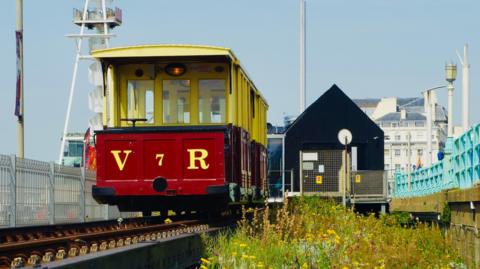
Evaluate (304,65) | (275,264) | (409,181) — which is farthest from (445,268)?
(304,65)

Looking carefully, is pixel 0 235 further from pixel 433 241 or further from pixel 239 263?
pixel 433 241

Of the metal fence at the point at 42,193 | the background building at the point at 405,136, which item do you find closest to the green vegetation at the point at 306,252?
the metal fence at the point at 42,193

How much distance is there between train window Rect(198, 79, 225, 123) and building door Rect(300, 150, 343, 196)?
114 feet

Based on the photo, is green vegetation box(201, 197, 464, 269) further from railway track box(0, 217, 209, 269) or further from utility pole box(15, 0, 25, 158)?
utility pole box(15, 0, 25, 158)

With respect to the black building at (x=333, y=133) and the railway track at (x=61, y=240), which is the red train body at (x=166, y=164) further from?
the black building at (x=333, y=133)

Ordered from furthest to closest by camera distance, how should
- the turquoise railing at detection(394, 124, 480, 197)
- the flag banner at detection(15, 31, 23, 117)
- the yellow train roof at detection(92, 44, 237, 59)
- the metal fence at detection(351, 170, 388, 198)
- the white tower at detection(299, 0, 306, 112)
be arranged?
the white tower at detection(299, 0, 306, 112) < the metal fence at detection(351, 170, 388, 198) < the flag banner at detection(15, 31, 23, 117) < the yellow train roof at detection(92, 44, 237, 59) < the turquoise railing at detection(394, 124, 480, 197)

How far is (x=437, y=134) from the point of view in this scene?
182 m

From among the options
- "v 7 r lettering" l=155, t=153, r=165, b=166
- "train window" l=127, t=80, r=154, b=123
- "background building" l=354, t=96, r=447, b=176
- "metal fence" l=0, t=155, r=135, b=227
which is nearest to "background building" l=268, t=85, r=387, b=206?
"metal fence" l=0, t=155, r=135, b=227

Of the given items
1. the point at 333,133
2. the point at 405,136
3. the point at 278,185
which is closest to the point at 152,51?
the point at 278,185

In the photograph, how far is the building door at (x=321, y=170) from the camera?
188 ft

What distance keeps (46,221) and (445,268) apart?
39.7ft

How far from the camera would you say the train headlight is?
2220cm

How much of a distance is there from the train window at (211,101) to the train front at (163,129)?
0.02 metres

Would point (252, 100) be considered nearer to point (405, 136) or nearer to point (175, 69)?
point (175, 69)
